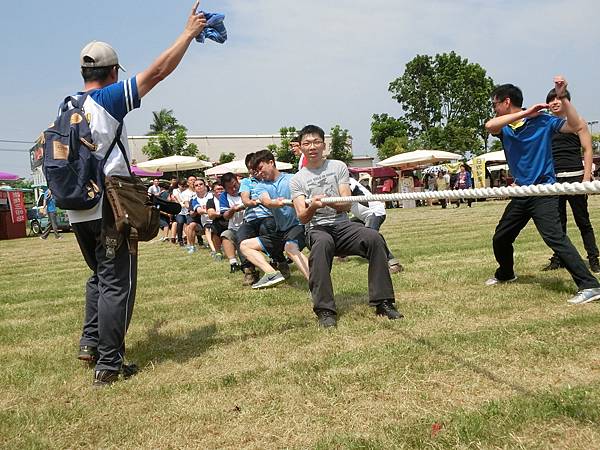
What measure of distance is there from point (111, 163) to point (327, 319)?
199cm

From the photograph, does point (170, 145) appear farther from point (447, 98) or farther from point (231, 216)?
point (231, 216)

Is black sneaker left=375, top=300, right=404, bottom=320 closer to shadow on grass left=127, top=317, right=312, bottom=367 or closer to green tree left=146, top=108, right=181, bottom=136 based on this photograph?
shadow on grass left=127, top=317, right=312, bottom=367

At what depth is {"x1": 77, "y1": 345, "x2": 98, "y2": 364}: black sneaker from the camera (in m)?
3.71

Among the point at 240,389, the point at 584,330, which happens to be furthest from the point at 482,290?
the point at 240,389

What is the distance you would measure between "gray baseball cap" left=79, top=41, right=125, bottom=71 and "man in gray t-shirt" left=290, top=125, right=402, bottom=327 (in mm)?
1815

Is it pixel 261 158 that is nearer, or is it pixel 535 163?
pixel 535 163

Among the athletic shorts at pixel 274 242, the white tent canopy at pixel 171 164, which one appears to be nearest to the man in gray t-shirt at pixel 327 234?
the athletic shorts at pixel 274 242

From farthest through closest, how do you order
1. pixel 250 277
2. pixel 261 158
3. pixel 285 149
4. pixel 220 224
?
pixel 285 149, pixel 220 224, pixel 250 277, pixel 261 158

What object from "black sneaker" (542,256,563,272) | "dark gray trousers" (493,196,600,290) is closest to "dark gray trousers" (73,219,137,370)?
"dark gray trousers" (493,196,600,290)

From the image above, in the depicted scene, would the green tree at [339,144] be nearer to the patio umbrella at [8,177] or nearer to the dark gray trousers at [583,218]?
the patio umbrella at [8,177]

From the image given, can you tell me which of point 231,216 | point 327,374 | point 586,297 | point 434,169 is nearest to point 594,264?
point 586,297

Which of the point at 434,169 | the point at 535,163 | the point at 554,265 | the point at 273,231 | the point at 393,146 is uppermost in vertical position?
the point at 393,146

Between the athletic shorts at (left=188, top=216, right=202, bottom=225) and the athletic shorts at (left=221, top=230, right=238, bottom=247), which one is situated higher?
the athletic shorts at (left=188, top=216, right=202, bottom=225)

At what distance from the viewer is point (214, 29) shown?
139 inches
